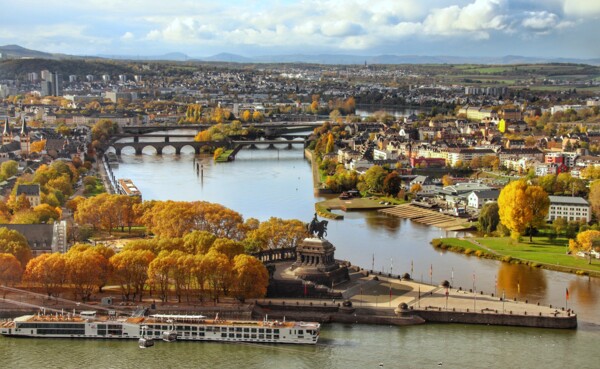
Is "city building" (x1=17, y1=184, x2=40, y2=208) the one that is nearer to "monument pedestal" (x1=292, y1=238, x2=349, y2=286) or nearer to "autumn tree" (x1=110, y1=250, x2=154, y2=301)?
"autumn tree" (x1=110, y1=250, x2=154, y2=301)

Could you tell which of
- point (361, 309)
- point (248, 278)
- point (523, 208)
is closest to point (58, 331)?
point (248, 278)

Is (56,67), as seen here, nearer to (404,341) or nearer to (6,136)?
(6,136)

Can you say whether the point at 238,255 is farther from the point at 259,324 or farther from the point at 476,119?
the point at 476,119

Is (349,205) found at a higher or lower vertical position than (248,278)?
lower

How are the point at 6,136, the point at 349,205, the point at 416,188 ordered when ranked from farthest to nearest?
the point at 6,136 < the point at 416,188 < the point at 349,205

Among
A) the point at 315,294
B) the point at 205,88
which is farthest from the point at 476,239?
the point at 205,88

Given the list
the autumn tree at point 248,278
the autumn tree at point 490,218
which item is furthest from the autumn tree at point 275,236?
the autumn tree at point 490,218
